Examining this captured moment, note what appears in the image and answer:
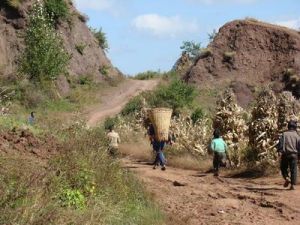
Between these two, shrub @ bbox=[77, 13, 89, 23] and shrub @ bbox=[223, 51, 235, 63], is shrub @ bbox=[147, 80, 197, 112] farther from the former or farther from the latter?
shrub @ bbox=[77, 13, 89, 23]

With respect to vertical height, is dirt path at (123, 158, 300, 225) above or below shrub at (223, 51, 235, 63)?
below

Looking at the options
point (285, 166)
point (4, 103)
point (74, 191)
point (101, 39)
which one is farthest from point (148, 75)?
point (74, 191)

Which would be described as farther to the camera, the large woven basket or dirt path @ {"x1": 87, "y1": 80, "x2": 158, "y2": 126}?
dirt path @ {"x1": 87, "y1": 80, "x2": 158, "y2": 126}

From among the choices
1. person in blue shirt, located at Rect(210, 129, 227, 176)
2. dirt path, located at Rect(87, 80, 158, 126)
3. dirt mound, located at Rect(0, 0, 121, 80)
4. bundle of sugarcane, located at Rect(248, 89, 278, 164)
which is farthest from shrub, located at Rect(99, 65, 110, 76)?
person in blue shirt, located at Rect(210, 129, 227, 176)

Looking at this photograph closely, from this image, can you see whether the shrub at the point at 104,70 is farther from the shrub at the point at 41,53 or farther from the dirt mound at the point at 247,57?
the shrub at the point at 41,53

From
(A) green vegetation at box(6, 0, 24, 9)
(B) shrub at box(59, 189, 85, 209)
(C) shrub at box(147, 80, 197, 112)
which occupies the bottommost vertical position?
(B) shrub at box(59, 189, 85, 209)

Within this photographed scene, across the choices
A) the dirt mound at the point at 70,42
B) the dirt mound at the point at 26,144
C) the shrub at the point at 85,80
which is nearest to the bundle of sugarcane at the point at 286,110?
the dirt mound at the point at 26,144

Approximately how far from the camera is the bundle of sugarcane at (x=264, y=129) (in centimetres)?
1584

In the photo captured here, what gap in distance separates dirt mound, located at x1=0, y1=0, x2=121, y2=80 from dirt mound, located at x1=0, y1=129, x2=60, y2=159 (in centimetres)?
2858

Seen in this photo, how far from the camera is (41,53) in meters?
38.1

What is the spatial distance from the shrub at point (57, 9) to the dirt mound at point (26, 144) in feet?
111

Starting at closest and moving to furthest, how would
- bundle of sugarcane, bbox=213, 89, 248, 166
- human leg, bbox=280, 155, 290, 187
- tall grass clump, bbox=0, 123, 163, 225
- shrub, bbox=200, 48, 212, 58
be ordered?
tall grass clump, bbox=0, 123, 163, 225
human leg, bbox=280, 155, 290, 187
bundle of sugarcane, bbox=213, 89, 248, 166
shrub, bbox=200, 48, 212, 58

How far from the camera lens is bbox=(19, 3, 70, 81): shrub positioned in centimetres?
3809

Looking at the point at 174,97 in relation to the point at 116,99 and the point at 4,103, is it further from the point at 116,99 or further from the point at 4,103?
the point at 4,103
